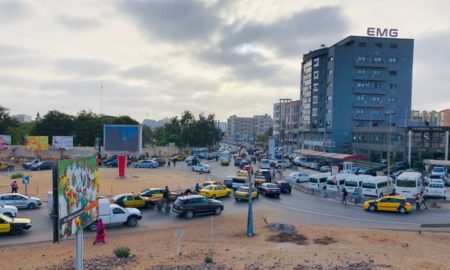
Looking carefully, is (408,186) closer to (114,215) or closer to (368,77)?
(114,215)

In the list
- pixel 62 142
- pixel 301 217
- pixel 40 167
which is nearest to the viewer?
pixel 301 217

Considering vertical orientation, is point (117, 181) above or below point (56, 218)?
below

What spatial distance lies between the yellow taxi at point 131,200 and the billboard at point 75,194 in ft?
48.8

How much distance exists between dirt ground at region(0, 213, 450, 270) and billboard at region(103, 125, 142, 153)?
31.5 metres

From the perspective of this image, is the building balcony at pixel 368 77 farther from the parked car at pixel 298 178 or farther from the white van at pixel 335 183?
the white van at pixel 335 183

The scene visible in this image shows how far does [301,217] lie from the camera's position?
29453mm

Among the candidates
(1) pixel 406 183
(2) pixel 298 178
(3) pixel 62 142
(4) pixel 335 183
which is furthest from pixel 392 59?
(3) pixel 62 142

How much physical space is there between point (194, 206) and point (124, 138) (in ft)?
98.5

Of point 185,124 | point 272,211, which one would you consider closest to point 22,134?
point 185,124

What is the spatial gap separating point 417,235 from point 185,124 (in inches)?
3625

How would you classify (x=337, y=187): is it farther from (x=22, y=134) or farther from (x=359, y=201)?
(x=22, y=134)

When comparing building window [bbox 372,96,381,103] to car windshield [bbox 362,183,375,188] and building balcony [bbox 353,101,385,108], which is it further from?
car windshield [bbox 362,183,375,188]

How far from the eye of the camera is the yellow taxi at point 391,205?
Answer: 31438 mm

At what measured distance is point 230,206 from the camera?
33.4 metres
